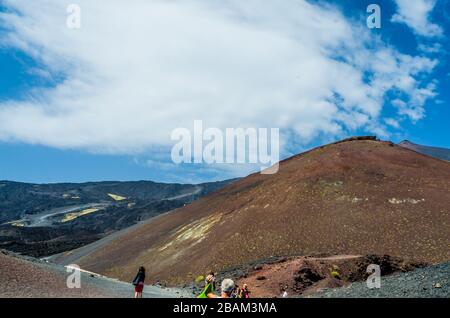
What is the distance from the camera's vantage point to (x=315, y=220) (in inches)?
1913

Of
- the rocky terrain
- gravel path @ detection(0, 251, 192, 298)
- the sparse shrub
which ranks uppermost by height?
gravel path @ detection(0, 251, 192, 298)

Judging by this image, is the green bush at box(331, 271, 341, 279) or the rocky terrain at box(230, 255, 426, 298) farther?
the green bush at box(331, 271, 341, 279)

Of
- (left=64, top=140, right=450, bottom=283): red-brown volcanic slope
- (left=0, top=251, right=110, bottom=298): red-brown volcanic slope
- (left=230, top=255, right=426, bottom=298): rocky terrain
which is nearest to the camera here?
(left=0, top=251, right=110, bottom=298): red-brown volcanic slope

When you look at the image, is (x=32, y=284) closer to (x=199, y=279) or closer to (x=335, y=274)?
(x=335, y=274)

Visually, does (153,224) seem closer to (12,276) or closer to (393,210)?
(393,210)

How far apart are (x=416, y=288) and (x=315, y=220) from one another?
29389 mm

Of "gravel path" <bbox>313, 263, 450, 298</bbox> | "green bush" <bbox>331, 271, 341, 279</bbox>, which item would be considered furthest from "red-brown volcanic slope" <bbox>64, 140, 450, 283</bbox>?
"gravel path" <bbox>313, 263, 450, 298</bbox>

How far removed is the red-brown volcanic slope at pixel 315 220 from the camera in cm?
4331

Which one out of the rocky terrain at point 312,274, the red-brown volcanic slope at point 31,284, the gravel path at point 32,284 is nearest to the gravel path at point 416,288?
the rocky terrain at point 312,274

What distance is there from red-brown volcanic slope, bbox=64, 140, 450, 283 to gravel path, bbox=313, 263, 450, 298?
17723mm

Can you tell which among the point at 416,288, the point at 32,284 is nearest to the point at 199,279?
the point at 32,284

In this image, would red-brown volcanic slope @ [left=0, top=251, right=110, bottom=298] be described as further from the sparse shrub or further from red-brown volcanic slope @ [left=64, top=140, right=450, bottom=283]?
red-brown volcanic slope @ [left=64, top=140, right=450, bottom=283]

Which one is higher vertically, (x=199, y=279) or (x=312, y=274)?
(x=312, y=274)

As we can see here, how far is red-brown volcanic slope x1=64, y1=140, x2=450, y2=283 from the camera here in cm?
4331
